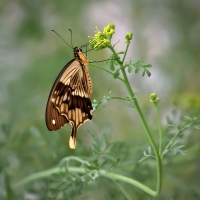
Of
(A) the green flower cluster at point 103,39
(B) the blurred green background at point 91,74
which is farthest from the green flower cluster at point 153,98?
(B) the blurred green background at point 91,74

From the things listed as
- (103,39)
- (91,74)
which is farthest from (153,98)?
(91,74)

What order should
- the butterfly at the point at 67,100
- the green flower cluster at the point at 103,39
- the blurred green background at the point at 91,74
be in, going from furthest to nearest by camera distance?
the blurred green background at the point at 91,74 < the butterfly at the point at 67,100 < the green flower cluster at the point at 103,39

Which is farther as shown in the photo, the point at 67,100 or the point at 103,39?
the point at 67,100

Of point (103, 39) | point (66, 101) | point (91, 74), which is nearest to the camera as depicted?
point (103, 39)

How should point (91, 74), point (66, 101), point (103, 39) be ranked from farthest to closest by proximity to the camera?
point (91, 74) → point (66, 101) → point (103, 39)

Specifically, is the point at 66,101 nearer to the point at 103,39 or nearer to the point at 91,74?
the point at 103,39

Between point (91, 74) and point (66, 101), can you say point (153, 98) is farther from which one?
point (91, 74)

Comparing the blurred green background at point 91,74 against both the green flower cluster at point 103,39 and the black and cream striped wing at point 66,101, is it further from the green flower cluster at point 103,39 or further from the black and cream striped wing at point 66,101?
the green flower cluster at point 103,39

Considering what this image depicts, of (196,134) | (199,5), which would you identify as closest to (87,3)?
(199,5)

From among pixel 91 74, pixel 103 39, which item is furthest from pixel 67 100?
pixel 91 74

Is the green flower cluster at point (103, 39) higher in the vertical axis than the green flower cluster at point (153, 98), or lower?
higher
